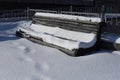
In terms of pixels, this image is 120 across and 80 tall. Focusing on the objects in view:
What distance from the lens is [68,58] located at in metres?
6.49

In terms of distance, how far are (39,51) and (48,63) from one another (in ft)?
3.83

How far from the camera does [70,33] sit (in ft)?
26.0

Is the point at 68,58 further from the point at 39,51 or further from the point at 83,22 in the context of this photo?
the point at 83,22

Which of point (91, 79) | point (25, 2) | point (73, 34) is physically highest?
point (25, 2)

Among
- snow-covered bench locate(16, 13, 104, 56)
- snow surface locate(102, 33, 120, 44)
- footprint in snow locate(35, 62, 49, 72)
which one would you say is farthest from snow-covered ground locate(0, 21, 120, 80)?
snow surface locate(102, 33, 120, 44)

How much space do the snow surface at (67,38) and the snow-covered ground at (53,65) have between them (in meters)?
0.27

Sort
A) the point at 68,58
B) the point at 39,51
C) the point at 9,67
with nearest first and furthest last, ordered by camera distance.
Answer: the point at 9,67, the point at 68,58, the point at 39,51

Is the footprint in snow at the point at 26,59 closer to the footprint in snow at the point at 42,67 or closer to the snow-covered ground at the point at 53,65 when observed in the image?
the snow-covered ground at the point at 53,65

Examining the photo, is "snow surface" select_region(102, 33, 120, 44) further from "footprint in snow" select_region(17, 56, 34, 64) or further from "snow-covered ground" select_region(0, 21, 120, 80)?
"footprint in snow" select_region(17, 56, 34, 64)

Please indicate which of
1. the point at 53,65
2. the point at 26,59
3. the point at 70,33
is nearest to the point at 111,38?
the point at 70,33

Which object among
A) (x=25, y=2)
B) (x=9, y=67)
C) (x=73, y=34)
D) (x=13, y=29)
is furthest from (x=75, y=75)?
(x=25, y=2)

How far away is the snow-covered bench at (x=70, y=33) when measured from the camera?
22.6 feet

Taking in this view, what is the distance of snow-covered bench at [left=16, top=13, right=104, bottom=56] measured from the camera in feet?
22.6

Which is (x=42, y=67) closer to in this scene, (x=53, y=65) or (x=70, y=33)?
(x=53, y=65)
